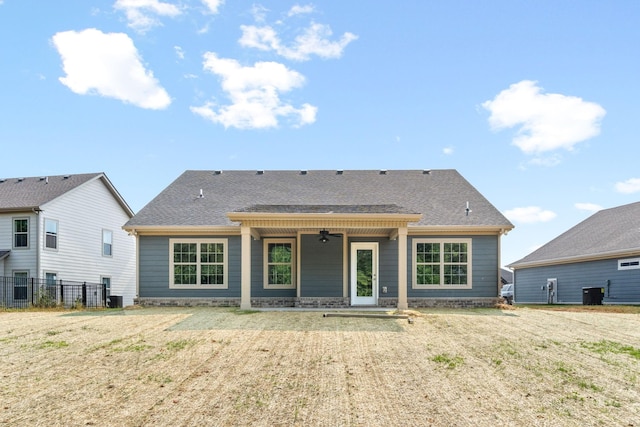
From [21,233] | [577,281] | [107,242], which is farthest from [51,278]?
[577,281]

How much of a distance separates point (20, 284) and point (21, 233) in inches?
83.8

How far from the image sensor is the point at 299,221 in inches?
631

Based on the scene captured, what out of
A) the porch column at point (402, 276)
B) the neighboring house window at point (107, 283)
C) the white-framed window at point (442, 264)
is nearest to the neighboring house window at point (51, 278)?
the neighboring house window at point (107, 283)

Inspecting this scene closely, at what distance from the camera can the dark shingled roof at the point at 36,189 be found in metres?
23.7

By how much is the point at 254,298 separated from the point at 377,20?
31.0 ft

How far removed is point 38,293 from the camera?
21.5m

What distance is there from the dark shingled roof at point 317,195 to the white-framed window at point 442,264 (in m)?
0.75

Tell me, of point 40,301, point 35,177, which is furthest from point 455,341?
point 35,177

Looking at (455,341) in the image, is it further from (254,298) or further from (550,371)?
(254,298)

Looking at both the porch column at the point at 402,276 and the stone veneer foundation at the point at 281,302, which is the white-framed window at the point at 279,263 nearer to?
the stone veneer foundation at the point at 281,302

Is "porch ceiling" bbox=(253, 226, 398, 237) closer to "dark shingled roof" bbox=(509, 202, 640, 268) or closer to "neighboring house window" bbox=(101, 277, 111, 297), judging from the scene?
"dark shingled roof" bbox=(509, 202, 640, 268)

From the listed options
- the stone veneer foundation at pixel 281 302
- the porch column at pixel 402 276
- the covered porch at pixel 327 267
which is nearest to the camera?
the porch column at pixel 402 276

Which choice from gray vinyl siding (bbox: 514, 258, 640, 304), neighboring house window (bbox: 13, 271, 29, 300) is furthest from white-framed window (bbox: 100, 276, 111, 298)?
gray vinyl siding (bbox: 514, 258, 640, 304)

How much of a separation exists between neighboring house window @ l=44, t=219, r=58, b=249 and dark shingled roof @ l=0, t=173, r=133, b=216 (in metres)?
0.97
